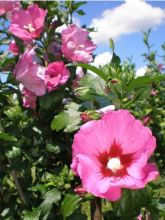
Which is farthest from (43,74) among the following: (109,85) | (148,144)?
(148,144)

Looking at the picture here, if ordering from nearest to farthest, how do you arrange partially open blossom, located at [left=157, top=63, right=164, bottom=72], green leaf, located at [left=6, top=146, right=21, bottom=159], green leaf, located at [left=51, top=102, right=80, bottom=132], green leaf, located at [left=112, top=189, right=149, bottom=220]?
1. green leaf, located at [left=112, top=189, right=149, bottom=220]
2. green leaf, located at [left=51, top=102, right=80, bottom=132]
3. green leaf, located at [left=6, top=146, right=21, bottom=159]
4. partially open blossom, located at [left=157, top=63, right=164, bottom=72]

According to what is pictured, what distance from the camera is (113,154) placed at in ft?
3.72

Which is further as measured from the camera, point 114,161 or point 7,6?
point 7,6

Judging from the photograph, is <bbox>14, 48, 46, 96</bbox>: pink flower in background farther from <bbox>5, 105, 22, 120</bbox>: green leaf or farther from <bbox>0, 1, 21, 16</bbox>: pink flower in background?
<bbox>0, 1, 21, 16</bbox>: pink flower in background

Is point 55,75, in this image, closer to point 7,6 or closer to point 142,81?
point 7,6

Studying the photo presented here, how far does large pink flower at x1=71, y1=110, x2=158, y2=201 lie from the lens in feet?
3.45

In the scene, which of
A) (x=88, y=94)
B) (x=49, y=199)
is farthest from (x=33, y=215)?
(x=88, y=94)

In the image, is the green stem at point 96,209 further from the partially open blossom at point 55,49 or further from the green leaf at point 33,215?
the partially open blossom at point 55,49

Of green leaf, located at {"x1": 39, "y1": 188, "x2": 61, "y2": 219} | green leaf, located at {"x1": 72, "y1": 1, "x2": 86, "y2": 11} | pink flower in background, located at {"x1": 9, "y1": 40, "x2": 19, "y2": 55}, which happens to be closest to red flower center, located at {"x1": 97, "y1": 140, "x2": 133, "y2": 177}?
green leaf, located at {"x1": 39, "y1": 188, "x2": 61, "y2": 219}

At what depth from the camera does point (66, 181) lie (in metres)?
1.75

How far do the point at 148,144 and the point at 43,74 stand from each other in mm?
786

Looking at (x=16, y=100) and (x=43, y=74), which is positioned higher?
(x=43, y=74)

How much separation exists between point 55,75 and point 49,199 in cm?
47

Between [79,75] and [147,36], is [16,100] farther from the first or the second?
[147,36]
